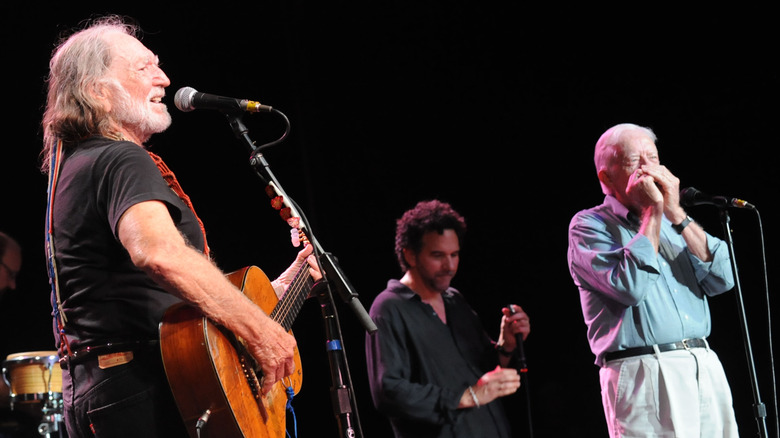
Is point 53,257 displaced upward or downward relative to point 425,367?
upward

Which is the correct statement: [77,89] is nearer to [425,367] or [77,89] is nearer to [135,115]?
[135,115]

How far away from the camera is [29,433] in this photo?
4.92 m

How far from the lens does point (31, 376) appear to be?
14.5ft

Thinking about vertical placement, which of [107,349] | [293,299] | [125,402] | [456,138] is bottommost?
[125,402]

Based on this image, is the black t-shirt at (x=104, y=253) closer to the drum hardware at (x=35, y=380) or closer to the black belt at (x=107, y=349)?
the black belt at (x=107, y=349)

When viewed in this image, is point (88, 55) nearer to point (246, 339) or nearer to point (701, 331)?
point (246, 339)

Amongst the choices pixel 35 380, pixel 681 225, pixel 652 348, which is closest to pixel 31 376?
pixel 35 380

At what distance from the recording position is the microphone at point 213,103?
2.55 m

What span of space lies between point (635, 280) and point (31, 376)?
141 inches

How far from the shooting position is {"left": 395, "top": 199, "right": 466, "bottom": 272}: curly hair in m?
4.59

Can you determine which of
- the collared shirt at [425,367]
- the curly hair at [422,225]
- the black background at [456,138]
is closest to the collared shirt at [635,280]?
the collared shirt at [425,367]

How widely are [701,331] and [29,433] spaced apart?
170 inches

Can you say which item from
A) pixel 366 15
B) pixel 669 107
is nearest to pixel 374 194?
pixel 366 15

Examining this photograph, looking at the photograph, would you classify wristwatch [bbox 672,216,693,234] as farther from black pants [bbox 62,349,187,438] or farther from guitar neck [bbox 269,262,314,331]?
black pants [bbox 62,349,187,438]
